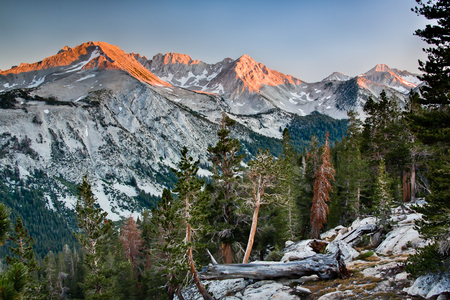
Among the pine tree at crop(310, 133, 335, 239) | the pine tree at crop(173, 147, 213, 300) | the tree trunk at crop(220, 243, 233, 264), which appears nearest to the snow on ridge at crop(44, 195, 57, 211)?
the tree trunk at crop(220, 243, 233, 264)

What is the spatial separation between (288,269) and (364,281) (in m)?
3.83

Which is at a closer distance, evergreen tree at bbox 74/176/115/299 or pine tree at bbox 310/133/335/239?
evergreen tree at bbox 74/176/115/299

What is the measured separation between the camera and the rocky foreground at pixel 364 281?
8797 millimetres

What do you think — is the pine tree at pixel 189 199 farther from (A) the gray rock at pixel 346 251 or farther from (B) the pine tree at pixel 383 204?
(B) the pine tree at pixel 383 204

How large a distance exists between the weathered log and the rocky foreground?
325mm

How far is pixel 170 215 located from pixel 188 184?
3.11m

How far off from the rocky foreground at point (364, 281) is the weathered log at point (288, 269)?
32 centimetres

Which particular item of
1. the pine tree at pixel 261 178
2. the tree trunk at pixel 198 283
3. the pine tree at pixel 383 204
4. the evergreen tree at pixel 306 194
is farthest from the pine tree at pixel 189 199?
the evergreen tree at pixel 306 194

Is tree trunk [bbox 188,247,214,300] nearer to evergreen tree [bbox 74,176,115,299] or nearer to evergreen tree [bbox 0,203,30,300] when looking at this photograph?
evergreen tree [bbox 0,203,30,300]

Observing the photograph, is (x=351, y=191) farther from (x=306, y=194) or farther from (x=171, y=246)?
(x=171, y=246)

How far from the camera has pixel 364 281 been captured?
10578 mm

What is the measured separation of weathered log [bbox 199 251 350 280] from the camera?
12133mm

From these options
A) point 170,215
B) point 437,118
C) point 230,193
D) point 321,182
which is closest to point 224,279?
point 170,215

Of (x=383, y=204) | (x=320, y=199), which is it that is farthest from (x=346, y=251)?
(x=320, y=199)
